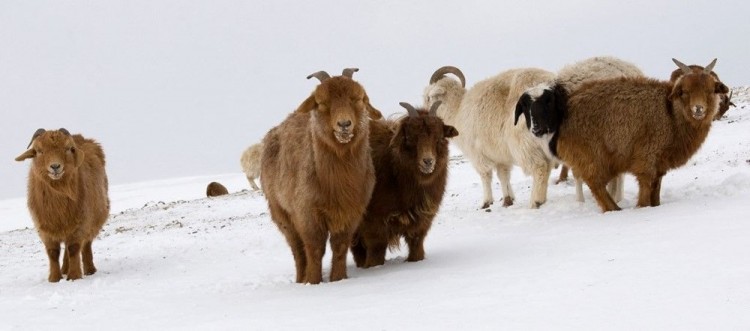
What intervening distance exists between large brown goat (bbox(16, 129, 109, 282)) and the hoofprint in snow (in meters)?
0.48

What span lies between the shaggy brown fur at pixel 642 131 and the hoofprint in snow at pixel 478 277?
20.3 inches

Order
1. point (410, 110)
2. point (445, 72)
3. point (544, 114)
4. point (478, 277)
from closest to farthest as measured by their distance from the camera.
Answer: point (478, 277) < point (410, 110) < point (544, 114) < point (445, 72)

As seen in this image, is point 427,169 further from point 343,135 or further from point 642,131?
point 642,131

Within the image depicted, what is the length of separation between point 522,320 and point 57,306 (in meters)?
4.97

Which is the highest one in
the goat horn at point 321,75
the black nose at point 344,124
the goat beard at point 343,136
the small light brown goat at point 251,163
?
the goat horn at point 321,75

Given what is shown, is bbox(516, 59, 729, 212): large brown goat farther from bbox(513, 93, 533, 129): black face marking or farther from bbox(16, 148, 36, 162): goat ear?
bbox(16, 148, 36, 162): goat ear

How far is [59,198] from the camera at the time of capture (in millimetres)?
10055

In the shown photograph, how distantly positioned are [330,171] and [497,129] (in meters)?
5.13

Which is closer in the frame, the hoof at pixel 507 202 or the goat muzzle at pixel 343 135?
the goat muzzle at pixel 343 135

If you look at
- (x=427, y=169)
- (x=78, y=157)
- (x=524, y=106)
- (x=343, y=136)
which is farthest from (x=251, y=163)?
(x=343, y=136)

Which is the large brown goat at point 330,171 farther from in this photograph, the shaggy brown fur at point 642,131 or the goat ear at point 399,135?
the shaggy brown fur at point 642,131

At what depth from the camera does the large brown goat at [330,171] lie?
7.25 metres

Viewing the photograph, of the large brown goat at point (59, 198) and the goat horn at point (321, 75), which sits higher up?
the goat horn at point (321, 75)

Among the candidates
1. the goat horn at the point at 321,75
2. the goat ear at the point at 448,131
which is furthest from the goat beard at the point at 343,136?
the goat ear at the point at 448,131
